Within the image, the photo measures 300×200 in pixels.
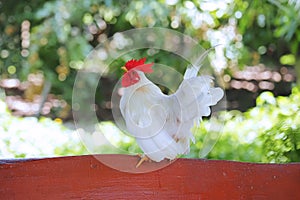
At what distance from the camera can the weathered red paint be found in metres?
1.02

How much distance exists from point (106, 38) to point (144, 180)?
7.60 ft

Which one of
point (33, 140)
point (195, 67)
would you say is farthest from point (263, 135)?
point (33, 140)

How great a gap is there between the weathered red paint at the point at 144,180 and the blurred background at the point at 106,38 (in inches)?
33.1

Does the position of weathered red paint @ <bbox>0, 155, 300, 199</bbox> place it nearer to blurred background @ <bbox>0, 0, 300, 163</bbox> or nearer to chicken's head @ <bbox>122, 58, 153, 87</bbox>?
chicken's head @ <bbox>122, 58, 153, 87</bbox>

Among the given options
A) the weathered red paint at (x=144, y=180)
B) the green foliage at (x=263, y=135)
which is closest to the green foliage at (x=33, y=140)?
the green foliage at (x=263, y=135)

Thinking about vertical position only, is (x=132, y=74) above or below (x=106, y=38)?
below

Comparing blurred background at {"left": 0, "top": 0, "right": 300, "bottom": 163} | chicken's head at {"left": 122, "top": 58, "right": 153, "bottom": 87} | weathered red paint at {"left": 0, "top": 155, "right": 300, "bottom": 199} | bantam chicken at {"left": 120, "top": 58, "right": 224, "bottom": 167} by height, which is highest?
blurred background at {"left": 0, "top": 0, "right": 300, "bottom": 163}

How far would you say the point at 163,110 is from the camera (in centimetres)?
103

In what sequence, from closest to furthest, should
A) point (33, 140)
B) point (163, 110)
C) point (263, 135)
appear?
point (163, 110) → point (263, 135) → point (33, 140)

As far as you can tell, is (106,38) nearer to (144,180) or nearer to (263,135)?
(263,135)

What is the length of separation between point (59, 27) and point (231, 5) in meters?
0.95

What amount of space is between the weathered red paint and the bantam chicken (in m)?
0.06

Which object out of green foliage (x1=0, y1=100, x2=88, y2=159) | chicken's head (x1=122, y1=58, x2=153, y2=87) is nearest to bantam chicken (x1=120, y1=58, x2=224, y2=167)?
chicken's head (x1=122, y1=58, x2=153, y2=87)

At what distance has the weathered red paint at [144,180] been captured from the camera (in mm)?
1017
